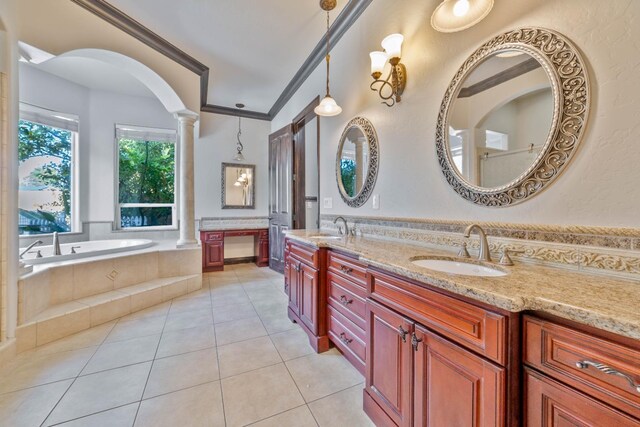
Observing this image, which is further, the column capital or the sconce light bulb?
the column capital

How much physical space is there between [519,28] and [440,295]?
1.32 metres

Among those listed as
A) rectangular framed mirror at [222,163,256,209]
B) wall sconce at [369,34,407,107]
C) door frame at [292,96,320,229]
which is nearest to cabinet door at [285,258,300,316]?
door frame at [292,96,320,229]

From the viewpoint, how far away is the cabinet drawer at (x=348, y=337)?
1692mm

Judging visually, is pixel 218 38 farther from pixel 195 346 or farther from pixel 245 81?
pixel 195 346

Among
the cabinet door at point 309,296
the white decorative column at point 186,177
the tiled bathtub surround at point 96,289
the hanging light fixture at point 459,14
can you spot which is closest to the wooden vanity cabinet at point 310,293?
the cabinet door at point 309,296

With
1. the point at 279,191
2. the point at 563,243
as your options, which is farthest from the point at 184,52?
the point at 563,243

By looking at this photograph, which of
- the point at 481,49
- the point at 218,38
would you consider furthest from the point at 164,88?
the point at 481,49

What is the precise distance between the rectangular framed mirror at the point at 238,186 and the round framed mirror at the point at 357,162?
2922mm

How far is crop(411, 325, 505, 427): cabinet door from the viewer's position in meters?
0.80

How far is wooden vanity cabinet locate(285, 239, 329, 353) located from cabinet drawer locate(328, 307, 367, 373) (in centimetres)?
9

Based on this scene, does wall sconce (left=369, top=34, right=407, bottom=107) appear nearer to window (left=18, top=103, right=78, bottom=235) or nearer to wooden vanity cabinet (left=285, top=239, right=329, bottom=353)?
wooden vanity cabinet (left=285, top=239, right=329, bottom=353)

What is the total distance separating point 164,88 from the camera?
331 cm

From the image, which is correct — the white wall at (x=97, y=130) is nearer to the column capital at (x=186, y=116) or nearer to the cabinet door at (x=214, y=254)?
the column capital at (x=186, y=116)

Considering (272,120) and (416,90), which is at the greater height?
(272,120)
